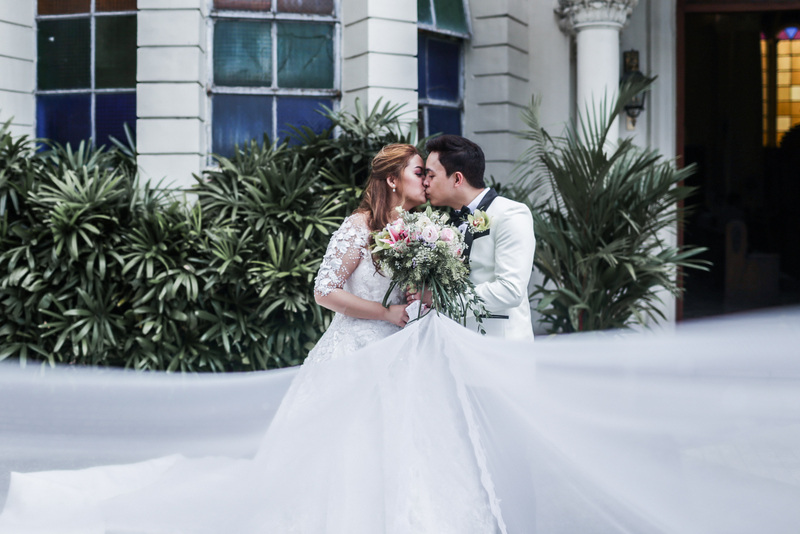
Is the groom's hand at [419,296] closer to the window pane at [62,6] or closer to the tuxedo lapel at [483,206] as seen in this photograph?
the tuxedo lapel at [483,206]

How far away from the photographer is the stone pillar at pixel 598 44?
7.20m

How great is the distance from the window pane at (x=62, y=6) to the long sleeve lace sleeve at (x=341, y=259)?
4.42 metres

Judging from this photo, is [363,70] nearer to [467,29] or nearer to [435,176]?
[467,29]

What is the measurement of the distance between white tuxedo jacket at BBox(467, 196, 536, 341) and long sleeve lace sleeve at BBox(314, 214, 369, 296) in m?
0.45

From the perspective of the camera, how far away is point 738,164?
32.2 feet

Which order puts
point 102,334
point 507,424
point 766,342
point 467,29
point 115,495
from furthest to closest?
point 467,29 → point 102,334 → point 115,495 → point 507,424 → point 766,342

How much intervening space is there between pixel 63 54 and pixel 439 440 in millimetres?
5323

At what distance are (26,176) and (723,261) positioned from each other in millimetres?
7493

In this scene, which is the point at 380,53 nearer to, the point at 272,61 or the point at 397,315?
the point at 272,61

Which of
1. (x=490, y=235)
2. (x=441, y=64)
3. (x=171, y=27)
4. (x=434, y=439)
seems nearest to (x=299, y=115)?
(x=171, y=27)

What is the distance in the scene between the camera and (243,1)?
637 cm

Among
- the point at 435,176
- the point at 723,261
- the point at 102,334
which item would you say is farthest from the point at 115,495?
the point at 723,261

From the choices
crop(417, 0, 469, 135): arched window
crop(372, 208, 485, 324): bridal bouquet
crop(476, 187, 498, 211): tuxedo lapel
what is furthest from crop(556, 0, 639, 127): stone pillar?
crop(372, 208, 485, 324): bridal bouquet

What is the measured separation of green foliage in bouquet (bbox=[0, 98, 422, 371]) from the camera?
5.31 m
